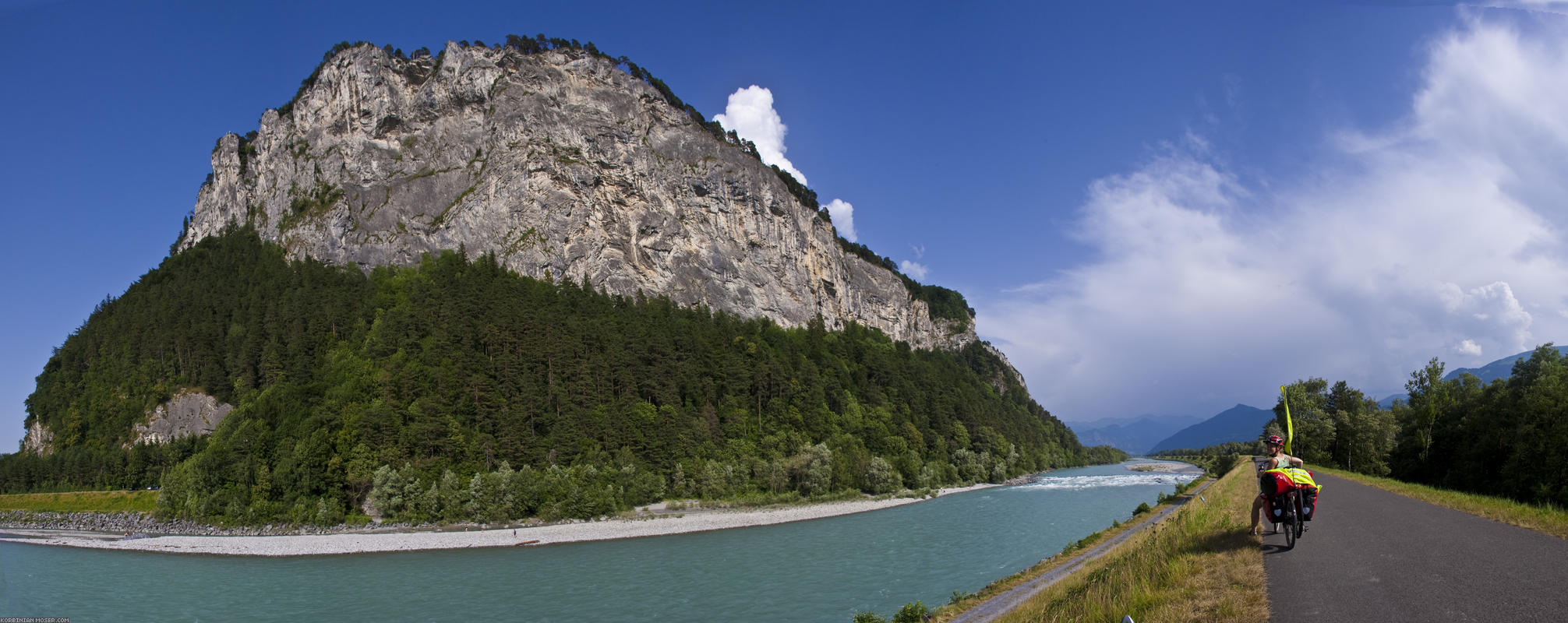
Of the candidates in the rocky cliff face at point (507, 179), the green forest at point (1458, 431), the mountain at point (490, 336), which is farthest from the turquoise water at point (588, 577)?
the rocky cliff face at point (507, 179)

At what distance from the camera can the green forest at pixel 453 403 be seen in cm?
5103

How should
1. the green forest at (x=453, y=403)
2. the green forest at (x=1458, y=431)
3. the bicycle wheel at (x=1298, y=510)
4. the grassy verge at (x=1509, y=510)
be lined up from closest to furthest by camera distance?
the bicycle wheel at (x=1298, y=510) → the grassy verge at (x=1509, y=510) → the green forest at (x=1458, y=431) → the green forest at (x=453, y=403)

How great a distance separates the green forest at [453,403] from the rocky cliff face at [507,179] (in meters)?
6.25

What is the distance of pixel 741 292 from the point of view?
10631 centimetres

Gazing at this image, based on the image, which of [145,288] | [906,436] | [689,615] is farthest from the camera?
[145,288]

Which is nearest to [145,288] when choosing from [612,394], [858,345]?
[612,394]

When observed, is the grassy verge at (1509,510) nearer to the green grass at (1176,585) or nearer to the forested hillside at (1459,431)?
the green grass at (1176,585)

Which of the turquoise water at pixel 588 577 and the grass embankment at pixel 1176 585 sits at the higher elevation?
the grass embankment at pixel 1176 585

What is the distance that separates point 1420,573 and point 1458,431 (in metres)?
46.2

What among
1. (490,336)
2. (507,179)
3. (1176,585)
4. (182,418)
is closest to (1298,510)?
(1176,585)

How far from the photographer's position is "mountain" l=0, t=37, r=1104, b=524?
174 feet

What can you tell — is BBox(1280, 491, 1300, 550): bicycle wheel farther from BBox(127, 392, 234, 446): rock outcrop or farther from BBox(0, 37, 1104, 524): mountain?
BBox(127, 392, 234, 446): rock outcrop

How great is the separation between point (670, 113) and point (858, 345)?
2039 inches

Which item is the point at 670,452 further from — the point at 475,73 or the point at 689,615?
the point at 475,73
